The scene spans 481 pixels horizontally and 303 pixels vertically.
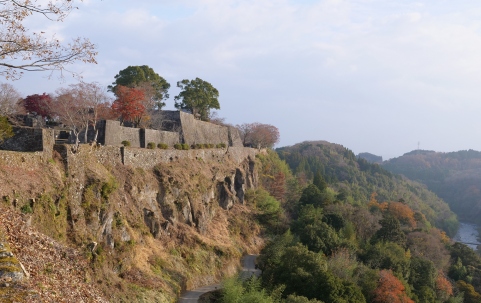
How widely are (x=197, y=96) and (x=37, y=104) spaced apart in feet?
54.2

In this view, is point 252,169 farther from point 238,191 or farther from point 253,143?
point 253,143

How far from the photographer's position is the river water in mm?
89588

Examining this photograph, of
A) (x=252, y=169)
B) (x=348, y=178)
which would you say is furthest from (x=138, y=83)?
(x=348, y=178)

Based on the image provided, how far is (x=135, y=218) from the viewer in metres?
21.1

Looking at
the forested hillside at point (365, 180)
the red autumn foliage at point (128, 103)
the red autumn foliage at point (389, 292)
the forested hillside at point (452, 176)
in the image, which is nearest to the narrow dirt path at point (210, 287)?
the red autumn foliage at point (389, 292)

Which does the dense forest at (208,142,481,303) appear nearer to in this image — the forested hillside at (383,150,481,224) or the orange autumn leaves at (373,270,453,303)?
the orange autumn leaves at (373,270,453,303)

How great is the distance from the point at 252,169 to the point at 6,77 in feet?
130

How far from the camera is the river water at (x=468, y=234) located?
3527 inches

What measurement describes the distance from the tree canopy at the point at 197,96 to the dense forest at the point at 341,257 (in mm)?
11032

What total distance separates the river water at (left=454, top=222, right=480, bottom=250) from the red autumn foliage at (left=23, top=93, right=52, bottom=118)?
279 feet

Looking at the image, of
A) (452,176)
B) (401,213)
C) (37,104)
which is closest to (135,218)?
(37,104)

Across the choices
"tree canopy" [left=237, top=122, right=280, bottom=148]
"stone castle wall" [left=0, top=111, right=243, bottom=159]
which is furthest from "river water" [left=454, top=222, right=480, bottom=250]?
"stone castle wall" [left=0, top=111, right=243, bottom=159]

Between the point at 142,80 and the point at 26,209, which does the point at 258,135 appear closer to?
the point at 142,80

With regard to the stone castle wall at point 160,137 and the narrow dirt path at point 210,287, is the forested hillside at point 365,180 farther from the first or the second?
the narrow dirt path at point 210,287
